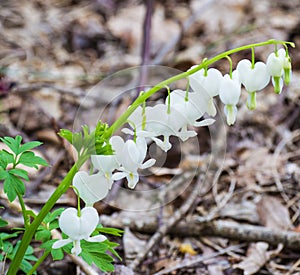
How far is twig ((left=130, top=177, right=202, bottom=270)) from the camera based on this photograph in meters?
2.59

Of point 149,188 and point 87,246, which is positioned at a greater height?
point 87,246

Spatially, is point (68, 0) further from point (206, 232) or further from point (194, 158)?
point (206, 232)

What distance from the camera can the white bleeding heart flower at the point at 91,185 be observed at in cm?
160

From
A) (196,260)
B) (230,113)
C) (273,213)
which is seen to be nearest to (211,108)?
(230,113)

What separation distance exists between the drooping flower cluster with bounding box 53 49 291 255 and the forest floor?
0.30 metres

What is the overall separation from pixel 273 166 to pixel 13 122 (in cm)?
205

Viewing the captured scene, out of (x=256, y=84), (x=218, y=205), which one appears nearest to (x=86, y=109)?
(x=218, y=205)

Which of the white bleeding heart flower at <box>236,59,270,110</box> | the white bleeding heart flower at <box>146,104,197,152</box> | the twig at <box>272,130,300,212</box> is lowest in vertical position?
the twig at <box>272,130,300,212</box>

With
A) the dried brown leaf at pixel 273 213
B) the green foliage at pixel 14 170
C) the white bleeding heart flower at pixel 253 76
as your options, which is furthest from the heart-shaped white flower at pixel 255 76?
the dried brown leaf at pixel 273 213

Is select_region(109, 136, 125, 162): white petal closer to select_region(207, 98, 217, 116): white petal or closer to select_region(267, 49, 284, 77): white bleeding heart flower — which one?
select_region(207, 98, 217, 116): white petal

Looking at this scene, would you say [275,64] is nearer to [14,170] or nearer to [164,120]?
[164,120]

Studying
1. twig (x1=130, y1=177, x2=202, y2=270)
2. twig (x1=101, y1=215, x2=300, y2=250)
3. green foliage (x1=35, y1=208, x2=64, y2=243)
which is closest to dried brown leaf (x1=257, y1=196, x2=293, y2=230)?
twig (x1=101, y1=215, x2=300, y2=250)

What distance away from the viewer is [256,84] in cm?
163

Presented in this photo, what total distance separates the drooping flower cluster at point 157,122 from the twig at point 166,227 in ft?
3.23
